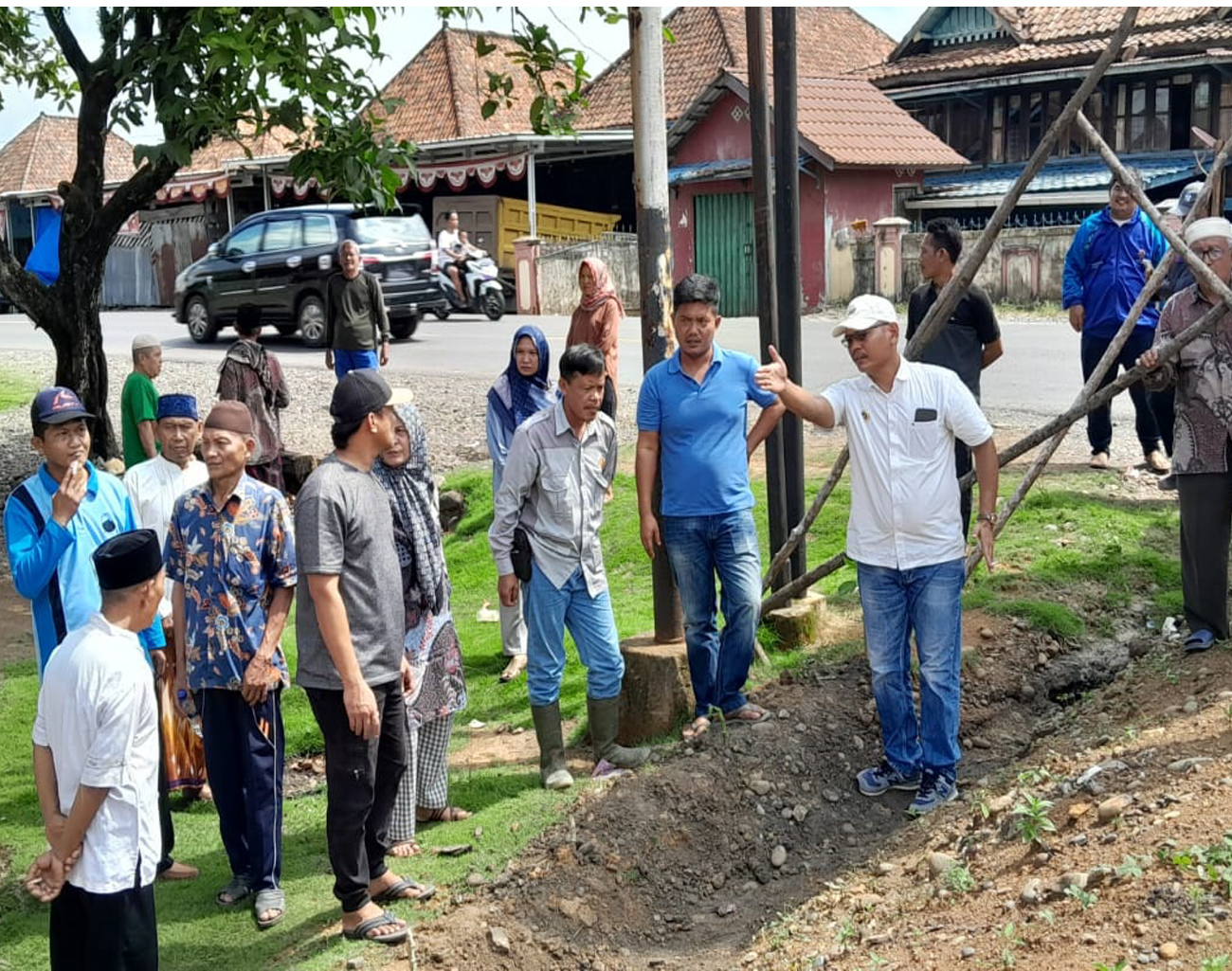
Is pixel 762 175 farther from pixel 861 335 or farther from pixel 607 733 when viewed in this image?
pixel 607 733

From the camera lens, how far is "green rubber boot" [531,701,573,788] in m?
5.92

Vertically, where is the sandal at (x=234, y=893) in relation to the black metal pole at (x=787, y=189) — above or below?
below

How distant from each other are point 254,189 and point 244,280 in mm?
14043

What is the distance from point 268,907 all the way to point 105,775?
153 centimetres

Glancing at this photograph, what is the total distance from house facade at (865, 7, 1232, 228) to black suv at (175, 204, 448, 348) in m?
12.0

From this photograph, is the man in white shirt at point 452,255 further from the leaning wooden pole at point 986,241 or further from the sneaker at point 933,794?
the sneaker at point 933,794

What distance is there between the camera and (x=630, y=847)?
5371 mm

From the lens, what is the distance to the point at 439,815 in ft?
19.2

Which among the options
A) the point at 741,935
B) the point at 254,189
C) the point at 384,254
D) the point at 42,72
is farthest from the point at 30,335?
the point at 741,935

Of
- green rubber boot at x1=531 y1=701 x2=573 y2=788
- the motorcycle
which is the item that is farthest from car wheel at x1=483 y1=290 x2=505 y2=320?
green rubber boot at x1=531 y1=701 x2=573 y2=788

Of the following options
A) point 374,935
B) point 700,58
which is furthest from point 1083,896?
point 700,58

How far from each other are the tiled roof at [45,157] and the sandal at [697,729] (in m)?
39.6

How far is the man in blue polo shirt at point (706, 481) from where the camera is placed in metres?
5.85

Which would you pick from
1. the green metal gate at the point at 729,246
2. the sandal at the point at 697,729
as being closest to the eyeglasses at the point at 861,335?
the sandal at the point at 697,729
